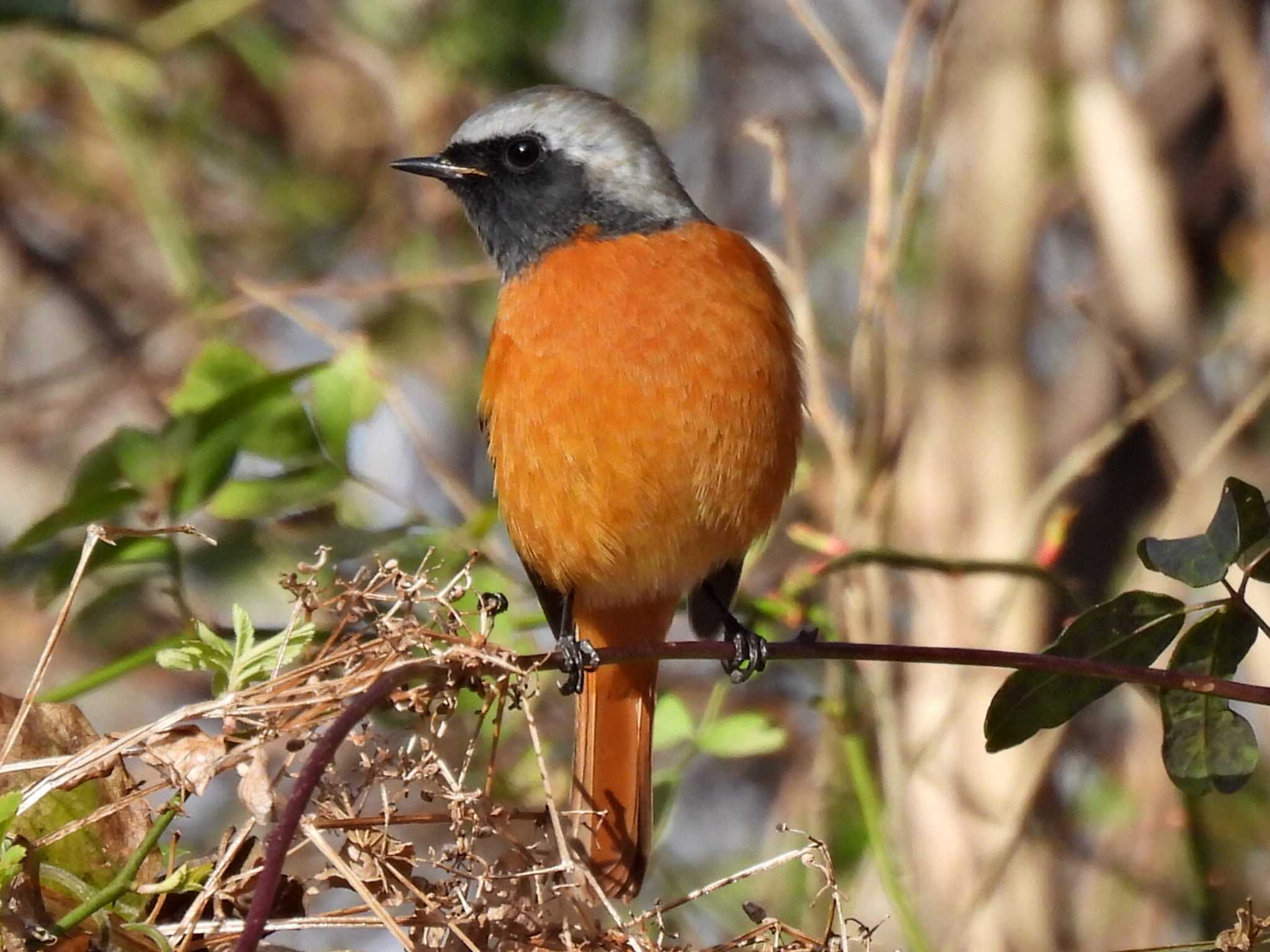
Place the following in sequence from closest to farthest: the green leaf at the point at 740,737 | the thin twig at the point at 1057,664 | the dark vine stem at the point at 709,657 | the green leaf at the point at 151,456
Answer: the dark vine stem at the point at 709,657
the thin twig at the point at 1057,664
the green leaf at the point at 151,456
the green leaf at the point at 740,737

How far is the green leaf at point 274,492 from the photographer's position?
2.95 metres

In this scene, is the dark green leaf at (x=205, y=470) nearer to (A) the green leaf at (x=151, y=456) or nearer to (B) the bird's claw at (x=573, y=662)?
(A) the green leaf at (x=151, y=456)

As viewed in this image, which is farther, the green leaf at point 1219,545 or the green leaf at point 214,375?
the green leaf at point 214,375

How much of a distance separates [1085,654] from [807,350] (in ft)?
5.93

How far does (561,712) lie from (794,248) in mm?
1757

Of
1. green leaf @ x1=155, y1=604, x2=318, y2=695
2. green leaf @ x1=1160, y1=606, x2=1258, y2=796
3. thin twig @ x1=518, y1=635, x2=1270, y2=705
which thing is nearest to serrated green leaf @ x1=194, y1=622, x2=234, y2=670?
green leaf @ x1=155, y1=604, x2=318, y2=695

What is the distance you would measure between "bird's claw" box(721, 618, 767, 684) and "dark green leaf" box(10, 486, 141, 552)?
1.07 m

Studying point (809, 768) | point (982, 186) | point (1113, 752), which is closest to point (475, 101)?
point (982, 186)

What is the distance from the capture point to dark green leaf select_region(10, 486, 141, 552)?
259 cm

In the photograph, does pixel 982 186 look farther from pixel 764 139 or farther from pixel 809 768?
pixel 809 768

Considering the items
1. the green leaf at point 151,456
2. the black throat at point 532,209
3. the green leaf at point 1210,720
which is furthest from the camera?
the black throat at point 532,209

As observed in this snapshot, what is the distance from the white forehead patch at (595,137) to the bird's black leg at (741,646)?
95cm

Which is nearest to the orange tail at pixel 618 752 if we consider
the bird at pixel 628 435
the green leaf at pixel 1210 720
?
the bird at pixel 628 435

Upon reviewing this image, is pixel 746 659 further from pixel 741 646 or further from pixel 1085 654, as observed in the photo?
pixel 1085 654
